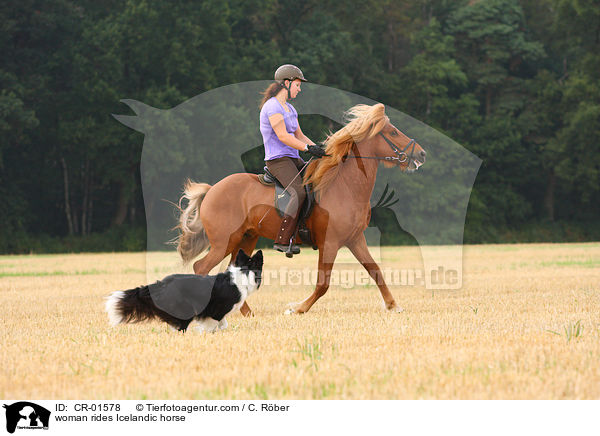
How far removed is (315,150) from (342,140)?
0.52 m

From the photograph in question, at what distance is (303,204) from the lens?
8516 mm

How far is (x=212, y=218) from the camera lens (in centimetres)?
873

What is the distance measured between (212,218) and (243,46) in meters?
36.0

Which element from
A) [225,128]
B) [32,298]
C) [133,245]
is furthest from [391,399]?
[133,245]

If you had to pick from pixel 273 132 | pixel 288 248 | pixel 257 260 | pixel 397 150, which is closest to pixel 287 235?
pixel 288 248

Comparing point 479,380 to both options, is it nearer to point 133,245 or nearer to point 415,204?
point 133,245

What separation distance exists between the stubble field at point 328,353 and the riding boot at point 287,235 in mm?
836

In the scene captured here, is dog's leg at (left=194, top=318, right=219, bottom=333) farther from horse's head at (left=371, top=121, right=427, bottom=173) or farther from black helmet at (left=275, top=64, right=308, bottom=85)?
horse's head at (left=371, top=121, right=427, bottom=173)

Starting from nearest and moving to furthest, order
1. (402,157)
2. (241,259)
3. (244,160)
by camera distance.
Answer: (241,259), (402,157), (244,160)

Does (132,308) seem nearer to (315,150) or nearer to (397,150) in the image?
(315,150)

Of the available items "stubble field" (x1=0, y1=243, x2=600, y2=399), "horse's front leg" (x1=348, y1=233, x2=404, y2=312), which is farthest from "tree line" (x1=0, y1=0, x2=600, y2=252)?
"horse's front leg" (x1=348, y1=233, x2=404, y2=312)

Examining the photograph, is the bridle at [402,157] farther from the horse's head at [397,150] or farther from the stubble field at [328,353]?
the stubble field at [328,353]

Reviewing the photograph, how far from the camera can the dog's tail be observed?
22.6 ft
